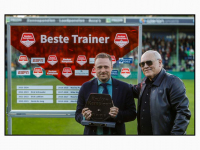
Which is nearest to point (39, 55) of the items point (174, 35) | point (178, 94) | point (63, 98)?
point (63, 98)

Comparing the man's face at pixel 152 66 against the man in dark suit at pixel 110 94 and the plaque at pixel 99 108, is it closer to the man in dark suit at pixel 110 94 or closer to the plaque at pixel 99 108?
the man in dark suit at pixel 110 94

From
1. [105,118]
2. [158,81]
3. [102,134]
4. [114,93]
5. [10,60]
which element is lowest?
[102,134]

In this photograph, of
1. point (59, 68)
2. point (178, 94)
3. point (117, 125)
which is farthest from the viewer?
point (59, 68)

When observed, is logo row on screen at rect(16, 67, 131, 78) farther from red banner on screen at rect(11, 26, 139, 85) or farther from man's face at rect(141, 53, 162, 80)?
man's face at rect(141, 53, 162, 80)

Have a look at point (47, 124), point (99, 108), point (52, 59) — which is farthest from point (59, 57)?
point (47, 124)

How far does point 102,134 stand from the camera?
120 inches

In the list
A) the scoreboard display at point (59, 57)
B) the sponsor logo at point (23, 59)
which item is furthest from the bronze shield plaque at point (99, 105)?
the sponsor logo at point (23, 59)

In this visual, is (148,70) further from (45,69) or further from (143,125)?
(45,69)

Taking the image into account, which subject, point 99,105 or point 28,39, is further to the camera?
point 28,39

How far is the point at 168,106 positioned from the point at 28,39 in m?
2.56

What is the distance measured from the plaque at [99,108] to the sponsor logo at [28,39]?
1.53 meters

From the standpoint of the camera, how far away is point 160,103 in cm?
274

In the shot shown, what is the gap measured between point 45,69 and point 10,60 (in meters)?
0.63

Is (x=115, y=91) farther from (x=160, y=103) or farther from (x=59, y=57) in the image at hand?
(x=59, y=57)
